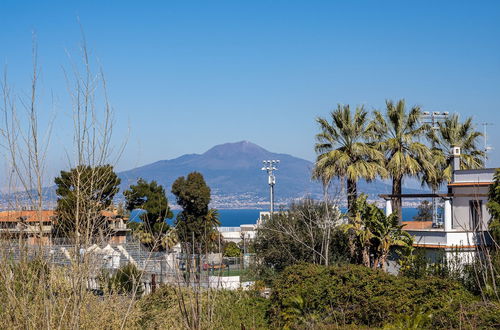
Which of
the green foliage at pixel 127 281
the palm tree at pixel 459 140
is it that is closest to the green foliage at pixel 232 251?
the palm tree at pixel 459 140

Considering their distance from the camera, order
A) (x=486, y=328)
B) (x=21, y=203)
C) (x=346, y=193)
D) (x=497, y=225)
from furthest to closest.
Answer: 1. (x=346, y=193)
2. (x=497, y=225)
3. (x=486, y=328)
4. (x=21, y=203)

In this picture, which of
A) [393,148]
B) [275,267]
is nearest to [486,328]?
[275,267]

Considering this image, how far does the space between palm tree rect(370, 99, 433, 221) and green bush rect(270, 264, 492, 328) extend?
1290 cm

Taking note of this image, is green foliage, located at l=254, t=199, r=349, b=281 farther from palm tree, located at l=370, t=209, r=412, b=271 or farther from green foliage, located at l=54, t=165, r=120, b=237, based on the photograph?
green foliage, located at l=54, t=165, r=120, b=237

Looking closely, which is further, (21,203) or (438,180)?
(438,180)

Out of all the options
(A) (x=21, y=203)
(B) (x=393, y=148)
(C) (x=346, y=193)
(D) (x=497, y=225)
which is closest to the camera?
(A) (x=21, y=203)

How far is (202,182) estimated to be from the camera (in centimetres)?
5650

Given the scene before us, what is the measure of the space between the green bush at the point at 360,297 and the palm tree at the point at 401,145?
42.3 feet

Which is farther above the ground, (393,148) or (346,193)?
(393,148)

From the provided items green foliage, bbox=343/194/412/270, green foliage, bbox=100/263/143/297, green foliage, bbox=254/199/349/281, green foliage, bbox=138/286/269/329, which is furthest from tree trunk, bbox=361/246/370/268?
green foliage, bbox=100/263/143/297

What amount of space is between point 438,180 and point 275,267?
10.8 m

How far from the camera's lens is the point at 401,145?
3234cm

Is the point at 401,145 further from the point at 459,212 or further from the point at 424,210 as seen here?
the point at 424,210

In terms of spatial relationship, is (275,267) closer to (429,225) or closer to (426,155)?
(426,155)
